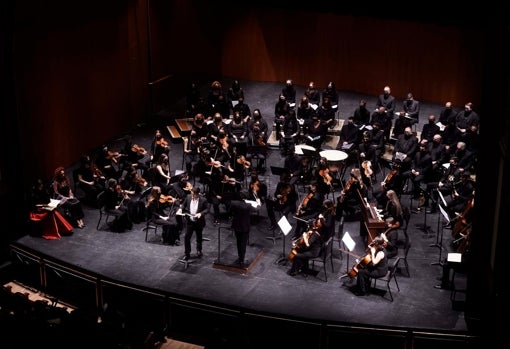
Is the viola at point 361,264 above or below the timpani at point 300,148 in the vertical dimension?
below

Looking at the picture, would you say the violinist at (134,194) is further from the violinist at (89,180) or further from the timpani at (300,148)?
the timpani at (300,148)

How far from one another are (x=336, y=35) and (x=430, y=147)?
586 cm

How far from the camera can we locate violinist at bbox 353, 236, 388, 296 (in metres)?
13.8

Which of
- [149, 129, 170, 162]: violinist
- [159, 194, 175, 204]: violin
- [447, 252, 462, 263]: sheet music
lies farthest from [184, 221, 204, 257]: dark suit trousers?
[447, 252, 462, 263]: sheet music

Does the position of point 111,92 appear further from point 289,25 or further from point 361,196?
point 361,196

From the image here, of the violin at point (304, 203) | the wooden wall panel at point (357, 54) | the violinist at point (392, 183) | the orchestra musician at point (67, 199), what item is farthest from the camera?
the wooden wall panel at point (357, 54)

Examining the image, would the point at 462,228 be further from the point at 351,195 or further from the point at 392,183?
the point at 351,195

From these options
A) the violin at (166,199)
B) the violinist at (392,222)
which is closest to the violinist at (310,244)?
the violinist at (392,222)

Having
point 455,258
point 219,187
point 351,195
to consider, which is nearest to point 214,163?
point 219,187

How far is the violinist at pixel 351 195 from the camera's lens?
16.0 meters

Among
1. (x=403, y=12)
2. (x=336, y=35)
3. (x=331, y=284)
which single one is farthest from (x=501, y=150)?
(x=336, y=35)

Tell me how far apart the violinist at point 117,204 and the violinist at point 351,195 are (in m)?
3.76

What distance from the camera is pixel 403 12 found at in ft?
44.5

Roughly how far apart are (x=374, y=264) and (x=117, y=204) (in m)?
4.98
